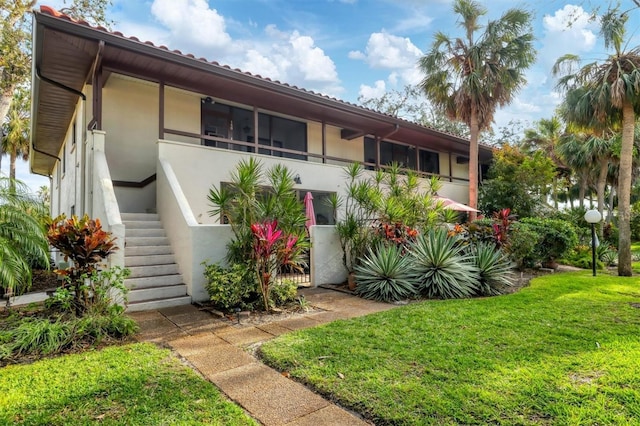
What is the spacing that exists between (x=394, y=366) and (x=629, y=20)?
1281 centimetres

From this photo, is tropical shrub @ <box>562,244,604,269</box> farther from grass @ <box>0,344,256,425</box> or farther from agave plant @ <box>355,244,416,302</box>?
grass @ <box>0,344,256,425</box>

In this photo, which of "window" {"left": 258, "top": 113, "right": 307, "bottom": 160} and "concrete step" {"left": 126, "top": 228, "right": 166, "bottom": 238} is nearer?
"concrete step" {"left": 126, "top": 228, "right": 166, "bottom": 238}

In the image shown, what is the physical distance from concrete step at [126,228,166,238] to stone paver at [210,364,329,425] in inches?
210

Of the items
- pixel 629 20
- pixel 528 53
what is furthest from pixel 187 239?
pixel 528 53

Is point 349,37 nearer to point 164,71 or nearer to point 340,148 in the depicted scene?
point 340,148

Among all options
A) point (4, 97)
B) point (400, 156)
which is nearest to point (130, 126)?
point (4, 97)

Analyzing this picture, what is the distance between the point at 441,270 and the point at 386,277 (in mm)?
1255

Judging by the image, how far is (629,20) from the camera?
10.3 m

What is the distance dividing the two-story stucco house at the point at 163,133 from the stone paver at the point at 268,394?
11.7 feet

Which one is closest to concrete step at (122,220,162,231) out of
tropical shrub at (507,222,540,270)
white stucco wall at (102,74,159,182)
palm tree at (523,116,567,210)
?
white stucco wall at (102,74,159,182)

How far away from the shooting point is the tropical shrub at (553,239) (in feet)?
36.2

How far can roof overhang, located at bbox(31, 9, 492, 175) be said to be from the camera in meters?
7.51

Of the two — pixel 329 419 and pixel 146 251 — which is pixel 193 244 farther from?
pixel 329 419

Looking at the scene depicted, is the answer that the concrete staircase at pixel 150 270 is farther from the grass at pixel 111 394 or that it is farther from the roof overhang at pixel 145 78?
the roof overhang at pixel 145 78
